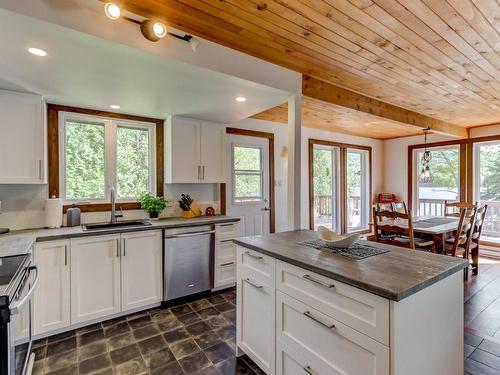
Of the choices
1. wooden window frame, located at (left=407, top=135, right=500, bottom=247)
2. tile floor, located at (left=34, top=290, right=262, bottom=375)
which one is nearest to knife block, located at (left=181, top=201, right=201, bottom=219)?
tile floor, located at (left=34, top=290, right=262, bottom=375)

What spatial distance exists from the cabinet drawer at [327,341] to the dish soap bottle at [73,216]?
234cm

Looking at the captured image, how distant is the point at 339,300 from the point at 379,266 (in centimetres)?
31

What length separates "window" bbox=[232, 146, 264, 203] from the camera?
13.5 ft

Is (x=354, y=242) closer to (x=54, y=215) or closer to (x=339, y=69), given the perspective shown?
(x=339, y=69)

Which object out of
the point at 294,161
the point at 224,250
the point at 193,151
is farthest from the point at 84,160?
the point at 294,161

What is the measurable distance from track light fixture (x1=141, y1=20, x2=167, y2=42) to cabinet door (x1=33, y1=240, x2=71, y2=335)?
1905 mm

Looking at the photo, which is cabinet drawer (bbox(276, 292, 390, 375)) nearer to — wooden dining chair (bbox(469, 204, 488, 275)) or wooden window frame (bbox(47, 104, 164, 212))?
wooden window frame (bbox(47, 104, 164, 212))

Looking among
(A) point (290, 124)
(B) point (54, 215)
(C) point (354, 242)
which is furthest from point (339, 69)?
(B) point (54, 215)

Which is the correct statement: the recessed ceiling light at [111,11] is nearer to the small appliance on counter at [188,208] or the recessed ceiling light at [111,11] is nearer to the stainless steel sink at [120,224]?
the stainless steel sink at [120,224]

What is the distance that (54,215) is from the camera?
2684mm

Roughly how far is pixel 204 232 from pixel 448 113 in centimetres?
412

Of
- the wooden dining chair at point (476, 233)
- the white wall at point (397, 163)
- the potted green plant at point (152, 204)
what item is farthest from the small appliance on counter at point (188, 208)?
the white wall at point (397, 163)

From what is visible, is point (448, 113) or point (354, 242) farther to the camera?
point (448, 113)

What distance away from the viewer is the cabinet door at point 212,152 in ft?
11.7
